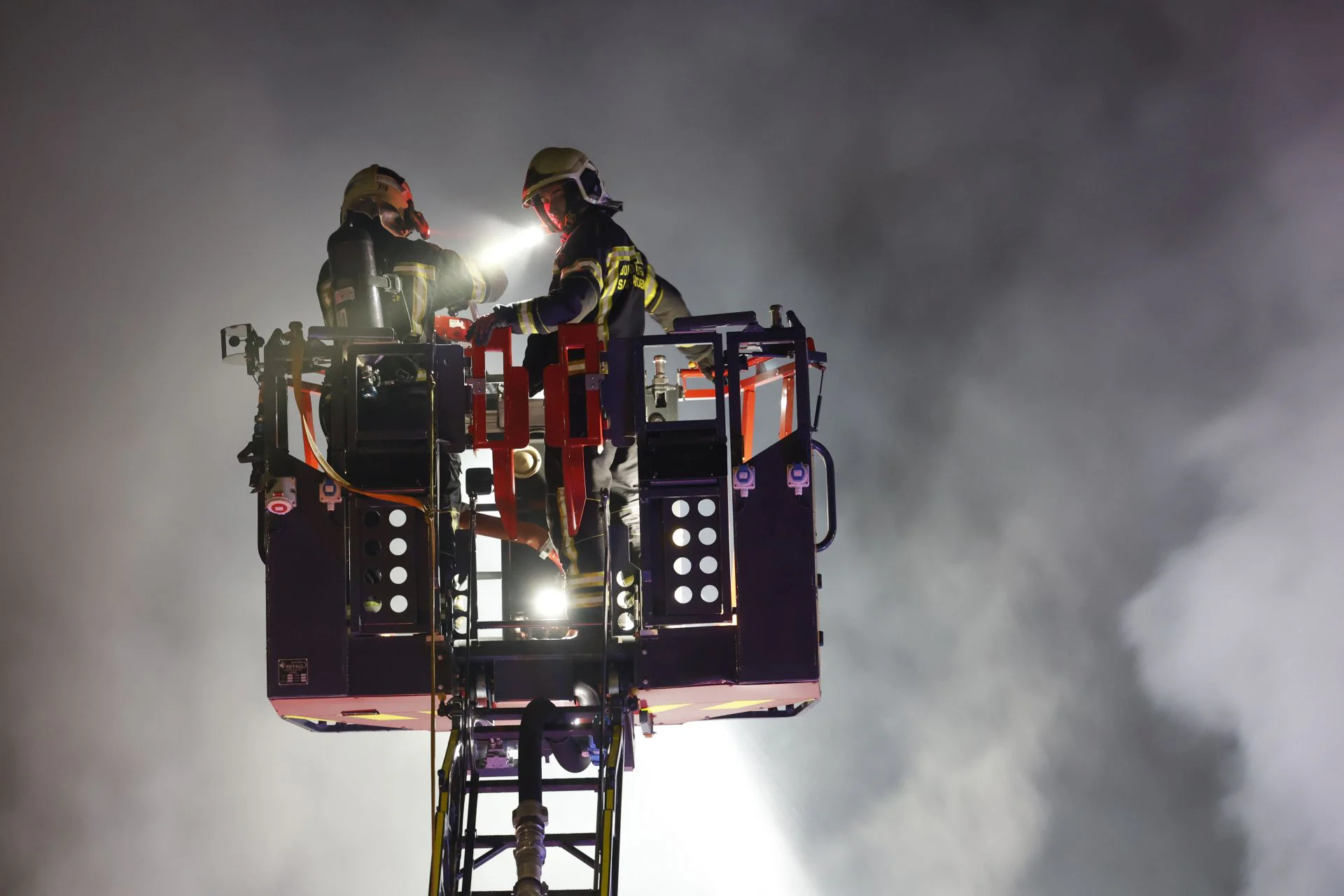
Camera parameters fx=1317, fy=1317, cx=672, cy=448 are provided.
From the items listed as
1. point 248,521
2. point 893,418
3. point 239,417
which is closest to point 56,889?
point 248,521

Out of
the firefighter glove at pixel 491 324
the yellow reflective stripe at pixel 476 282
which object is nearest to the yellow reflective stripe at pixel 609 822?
the firefighter glove at pixel 491 324

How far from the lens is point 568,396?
489 cm

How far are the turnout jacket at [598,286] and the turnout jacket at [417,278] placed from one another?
607 mm

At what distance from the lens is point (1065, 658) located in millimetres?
7535

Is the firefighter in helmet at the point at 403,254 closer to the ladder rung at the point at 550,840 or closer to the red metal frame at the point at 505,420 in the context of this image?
the red metal frame at the point at 505,420

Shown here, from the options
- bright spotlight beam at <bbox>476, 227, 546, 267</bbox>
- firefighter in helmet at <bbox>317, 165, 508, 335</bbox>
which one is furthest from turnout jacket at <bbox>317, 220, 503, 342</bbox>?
bright spotlight beam at <bbox>476, 227, 546, 267</bbox>

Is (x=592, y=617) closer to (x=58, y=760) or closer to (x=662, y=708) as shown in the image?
(x=662, y=708)

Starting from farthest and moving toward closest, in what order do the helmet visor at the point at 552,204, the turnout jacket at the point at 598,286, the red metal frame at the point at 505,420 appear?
1. the helmet visor at the point at 552,204
2. the turnout jacket at the point at 598,286
3. the red metal frame at the point at 505,420

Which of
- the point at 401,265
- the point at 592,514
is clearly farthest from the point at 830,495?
the point at 401,265

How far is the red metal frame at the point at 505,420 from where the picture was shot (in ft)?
15.6

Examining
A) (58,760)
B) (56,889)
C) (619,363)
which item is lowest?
(56,889)

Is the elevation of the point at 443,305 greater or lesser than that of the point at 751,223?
lesser

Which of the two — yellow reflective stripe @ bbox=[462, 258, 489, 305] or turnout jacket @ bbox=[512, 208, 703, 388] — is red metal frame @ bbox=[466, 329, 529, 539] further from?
yellow reflective stripe @ bbox=[462, 258, 489, 305]

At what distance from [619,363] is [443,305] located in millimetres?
1441
